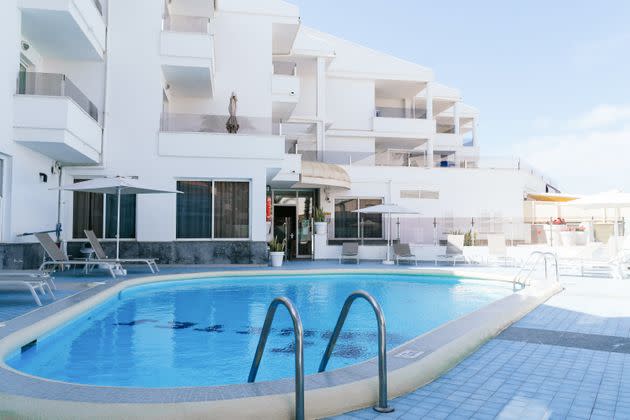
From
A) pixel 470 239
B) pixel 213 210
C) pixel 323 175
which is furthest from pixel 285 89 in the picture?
pixel 470 239

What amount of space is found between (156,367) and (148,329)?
2219mm

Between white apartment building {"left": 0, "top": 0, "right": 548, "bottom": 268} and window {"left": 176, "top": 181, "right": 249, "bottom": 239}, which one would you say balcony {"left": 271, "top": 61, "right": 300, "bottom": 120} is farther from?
window {"left": 176, "top": 181, "right": 249, "bottom": 239}

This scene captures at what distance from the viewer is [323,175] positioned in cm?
2125

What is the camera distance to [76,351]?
6.68 m

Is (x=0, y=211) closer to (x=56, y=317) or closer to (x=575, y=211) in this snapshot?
(x=56, y=317)

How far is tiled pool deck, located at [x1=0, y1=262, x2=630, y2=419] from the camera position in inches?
151

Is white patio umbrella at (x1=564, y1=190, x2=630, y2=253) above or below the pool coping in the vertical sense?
above

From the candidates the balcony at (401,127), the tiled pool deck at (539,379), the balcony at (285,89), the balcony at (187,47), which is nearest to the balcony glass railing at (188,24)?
the balcony at (187,47)

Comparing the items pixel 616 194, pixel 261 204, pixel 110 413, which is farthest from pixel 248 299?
pixel 616 194

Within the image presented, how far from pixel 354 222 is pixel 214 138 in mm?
9958

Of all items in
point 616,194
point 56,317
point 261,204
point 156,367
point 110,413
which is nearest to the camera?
point 110,413

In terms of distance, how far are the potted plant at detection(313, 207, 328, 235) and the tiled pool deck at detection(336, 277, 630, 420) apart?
13.6m

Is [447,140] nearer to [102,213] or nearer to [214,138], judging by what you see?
→ [214,138]

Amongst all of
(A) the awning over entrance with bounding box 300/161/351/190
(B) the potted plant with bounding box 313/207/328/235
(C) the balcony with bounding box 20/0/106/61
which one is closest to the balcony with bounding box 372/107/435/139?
(A) the awning over entrance with bounding box 300/161/351/190
